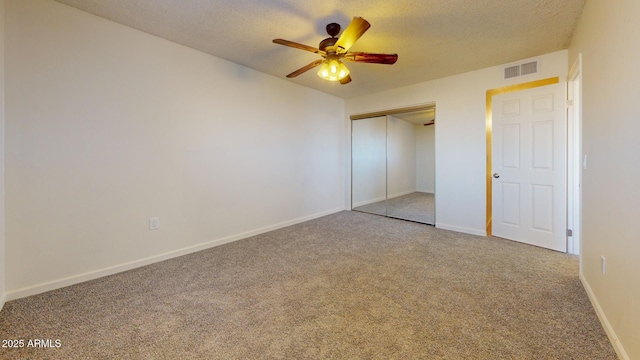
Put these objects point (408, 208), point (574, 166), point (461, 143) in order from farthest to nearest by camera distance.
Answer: point (408, 208) → point (461, 143) → point (574, 166)

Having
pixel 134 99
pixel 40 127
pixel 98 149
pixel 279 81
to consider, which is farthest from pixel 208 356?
pixel 279 81

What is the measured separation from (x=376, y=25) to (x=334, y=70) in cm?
62

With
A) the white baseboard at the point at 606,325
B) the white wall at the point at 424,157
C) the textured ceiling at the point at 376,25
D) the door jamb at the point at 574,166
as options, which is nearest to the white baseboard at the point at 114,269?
the textured ceiling at the point at 376,25

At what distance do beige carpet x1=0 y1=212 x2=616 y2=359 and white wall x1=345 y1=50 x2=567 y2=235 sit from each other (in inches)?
37.4

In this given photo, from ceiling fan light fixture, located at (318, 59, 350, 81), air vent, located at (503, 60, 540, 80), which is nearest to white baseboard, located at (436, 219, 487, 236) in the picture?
air vent, located at (503, 60, 540, 80)

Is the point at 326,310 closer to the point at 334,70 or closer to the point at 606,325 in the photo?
the point at 606,325

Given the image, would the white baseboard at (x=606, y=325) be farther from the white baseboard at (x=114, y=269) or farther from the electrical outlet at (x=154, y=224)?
the electrical outlet at (x=154, y=224)

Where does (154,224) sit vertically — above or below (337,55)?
below

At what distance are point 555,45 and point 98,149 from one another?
16.6 feet

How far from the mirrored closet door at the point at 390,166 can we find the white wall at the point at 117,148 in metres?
2.20

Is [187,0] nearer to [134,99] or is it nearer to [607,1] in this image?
[134,99]

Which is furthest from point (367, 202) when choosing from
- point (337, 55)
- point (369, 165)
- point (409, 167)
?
point (337, 55)

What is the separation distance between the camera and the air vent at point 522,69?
3090mm

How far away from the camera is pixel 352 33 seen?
195cm
